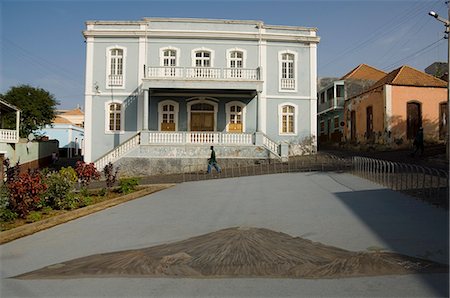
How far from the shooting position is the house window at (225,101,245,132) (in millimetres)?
23750

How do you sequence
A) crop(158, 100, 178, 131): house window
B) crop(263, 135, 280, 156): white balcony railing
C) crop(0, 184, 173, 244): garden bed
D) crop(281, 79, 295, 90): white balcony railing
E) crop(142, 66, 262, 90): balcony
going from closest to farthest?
crop(0, 184, 173, 244): garden bed
crop(263, 135, 280, 156): white balcony railing
crop(142, 66, 262, 90): balcony
crop(158, 100, 178, 131): house window
crop(281, 79, 295, 90): white balcony railing

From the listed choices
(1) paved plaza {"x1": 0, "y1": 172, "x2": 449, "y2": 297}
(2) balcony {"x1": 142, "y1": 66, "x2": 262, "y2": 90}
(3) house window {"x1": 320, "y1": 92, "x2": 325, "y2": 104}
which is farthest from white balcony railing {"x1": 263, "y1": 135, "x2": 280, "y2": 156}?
(3) house window {"x1": 320, "y1": 92, "x2": 325, "y2": 104}

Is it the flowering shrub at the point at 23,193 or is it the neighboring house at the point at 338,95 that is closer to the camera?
the flowering shrub at the point at 23,193

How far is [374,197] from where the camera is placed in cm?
966

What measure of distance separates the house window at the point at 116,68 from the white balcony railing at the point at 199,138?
5742mm

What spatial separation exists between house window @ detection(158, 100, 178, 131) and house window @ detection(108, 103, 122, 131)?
2571mm

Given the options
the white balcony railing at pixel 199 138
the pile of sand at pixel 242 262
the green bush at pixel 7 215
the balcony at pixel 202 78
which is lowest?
the pile of sand at pixel 242 262

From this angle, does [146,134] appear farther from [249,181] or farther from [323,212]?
[323,212]

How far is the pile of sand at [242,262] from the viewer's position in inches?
197

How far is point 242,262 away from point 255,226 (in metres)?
2.26

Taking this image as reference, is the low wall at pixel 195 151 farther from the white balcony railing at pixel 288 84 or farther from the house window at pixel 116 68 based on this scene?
the house window at pixel 116 68

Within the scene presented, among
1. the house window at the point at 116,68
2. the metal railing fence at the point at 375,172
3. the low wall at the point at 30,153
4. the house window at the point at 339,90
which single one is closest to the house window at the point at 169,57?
the house window at the point at 116,68

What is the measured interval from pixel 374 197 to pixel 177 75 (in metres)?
14.9

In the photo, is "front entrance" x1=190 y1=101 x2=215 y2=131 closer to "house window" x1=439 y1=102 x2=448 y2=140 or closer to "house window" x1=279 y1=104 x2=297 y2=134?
"house window" x1=279 y1=104 x2=297 y2=134
